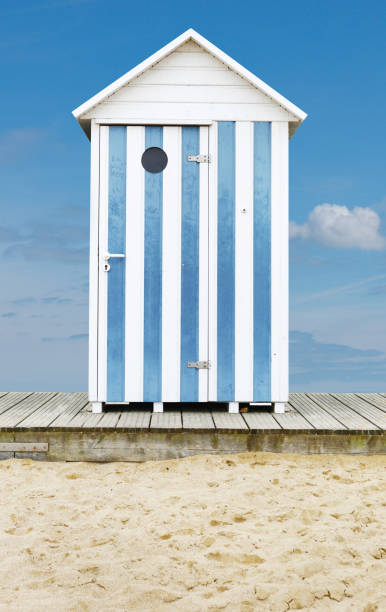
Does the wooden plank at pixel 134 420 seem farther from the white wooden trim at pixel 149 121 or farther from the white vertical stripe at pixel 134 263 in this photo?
the white wooden trim at pixel 149 121

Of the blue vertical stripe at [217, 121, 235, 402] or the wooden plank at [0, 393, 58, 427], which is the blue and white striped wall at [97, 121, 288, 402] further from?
the wooden plank at [0, 393, 58, 427]

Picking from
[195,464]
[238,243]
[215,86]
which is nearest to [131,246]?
[238,243]

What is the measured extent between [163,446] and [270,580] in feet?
6.29

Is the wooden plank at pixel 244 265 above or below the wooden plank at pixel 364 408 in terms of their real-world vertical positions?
above

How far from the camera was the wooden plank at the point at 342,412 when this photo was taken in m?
4.96

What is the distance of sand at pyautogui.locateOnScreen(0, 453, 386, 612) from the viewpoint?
112 inches

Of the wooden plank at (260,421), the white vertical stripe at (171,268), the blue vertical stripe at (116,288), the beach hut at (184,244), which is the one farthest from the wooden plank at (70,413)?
the wooden plank at (260,421)

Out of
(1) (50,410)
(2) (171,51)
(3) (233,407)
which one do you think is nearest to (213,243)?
(3) (233,407)

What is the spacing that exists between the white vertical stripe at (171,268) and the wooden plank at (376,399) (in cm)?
207

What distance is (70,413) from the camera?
5395 millimetres

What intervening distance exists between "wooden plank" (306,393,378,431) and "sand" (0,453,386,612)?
0.89 ft

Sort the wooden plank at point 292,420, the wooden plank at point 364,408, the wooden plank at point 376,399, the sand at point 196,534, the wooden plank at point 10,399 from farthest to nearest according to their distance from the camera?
the wooden plank at point 376,399
the wooden plank at point 10,399
the wooden plank at point 364,408
the wooden plank at point 292,420
the sand at point 196,534

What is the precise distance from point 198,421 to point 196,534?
61.5 inches

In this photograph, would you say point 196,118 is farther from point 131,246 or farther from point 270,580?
point 270,580
